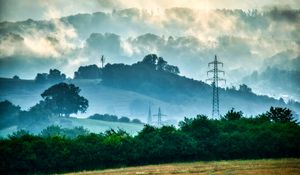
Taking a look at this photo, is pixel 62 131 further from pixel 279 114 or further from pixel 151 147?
Result: pixel 151 147

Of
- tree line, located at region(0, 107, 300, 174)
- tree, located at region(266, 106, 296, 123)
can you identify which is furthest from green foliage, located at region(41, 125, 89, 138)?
tree line, located at region(0, 107, 300, 174)

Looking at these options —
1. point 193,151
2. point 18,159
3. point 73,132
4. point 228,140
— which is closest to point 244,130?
point 228,140

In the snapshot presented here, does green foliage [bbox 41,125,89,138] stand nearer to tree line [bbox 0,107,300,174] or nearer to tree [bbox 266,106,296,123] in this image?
tree [bbox 266,106,296,123]

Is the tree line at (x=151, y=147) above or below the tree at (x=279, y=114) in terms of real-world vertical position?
below

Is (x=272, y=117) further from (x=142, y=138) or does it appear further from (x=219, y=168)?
(x=219, y=168)

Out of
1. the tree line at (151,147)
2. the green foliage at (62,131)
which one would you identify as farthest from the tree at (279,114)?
the green foliage at (62,131)

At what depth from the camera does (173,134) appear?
8556cm

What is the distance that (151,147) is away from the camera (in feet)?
267

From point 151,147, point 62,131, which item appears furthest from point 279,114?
point 62,131

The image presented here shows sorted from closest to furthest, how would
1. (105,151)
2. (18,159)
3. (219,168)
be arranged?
(219,168) → (18,159) → (105,151)

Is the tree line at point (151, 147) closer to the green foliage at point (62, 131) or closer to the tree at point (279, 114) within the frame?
the tree at point (279, 114)

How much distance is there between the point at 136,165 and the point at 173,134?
9.93 m

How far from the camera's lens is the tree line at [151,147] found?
74.5m

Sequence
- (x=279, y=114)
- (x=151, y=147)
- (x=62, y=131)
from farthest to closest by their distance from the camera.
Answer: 1. (x=62, y=131)
2. (x=279, y=114)
3. (x=151, y=147)
